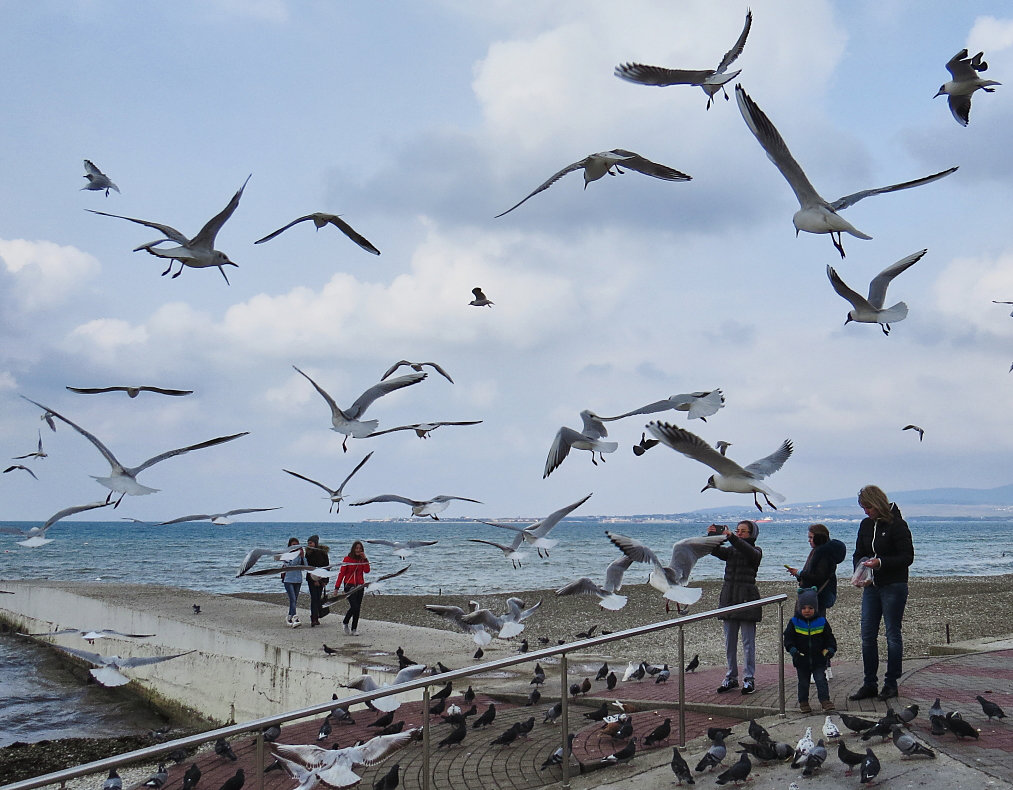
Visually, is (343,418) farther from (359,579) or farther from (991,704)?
(359,579)

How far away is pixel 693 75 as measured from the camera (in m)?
6.23

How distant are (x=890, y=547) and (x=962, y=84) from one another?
139 inches

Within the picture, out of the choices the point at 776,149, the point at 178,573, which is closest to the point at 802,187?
the point at 776,149

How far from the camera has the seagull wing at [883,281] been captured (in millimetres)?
7426

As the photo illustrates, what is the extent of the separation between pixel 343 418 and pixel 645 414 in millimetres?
2724

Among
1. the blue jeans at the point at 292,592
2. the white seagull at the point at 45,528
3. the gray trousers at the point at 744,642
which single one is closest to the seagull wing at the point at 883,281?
the gray trousers at the point at 744,642

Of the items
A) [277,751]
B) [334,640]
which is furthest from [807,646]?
[334,640]

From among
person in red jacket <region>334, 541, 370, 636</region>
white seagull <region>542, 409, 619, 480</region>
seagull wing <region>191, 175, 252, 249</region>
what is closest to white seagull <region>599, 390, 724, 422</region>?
white seagull <region>542, 409, 619, 480</region>

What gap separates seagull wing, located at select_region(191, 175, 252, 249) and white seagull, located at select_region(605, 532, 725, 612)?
4.13m

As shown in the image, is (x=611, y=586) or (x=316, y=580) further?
(x=316, y=580)

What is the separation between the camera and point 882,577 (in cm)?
715

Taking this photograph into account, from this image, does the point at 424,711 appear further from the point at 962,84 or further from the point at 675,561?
the point at 962,84

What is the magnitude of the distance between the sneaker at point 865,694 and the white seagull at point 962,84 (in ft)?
14.6

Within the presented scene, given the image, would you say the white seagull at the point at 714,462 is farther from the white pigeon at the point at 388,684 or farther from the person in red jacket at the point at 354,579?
the person in red jacket at the point at 354,579
